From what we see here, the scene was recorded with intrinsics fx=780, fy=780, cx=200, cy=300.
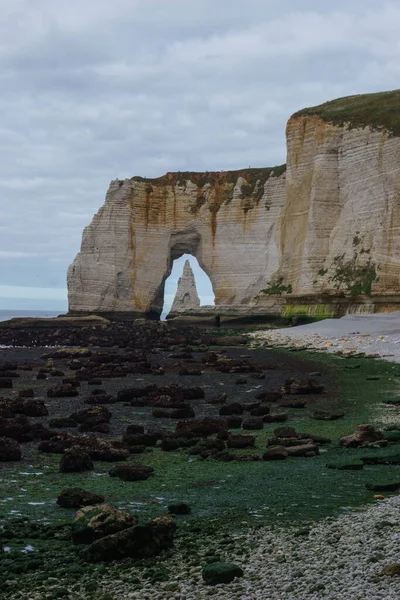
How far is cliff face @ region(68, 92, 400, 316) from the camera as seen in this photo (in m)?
44.3

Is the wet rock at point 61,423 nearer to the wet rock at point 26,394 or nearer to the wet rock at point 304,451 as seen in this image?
the wet rock at point 304,451

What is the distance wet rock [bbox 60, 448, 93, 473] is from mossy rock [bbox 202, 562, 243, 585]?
158 inches

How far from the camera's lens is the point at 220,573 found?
5.36 m

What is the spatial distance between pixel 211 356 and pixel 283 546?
20834 millimetres

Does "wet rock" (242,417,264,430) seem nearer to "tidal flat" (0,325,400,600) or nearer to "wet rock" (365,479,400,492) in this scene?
"tidal flat" (0,325,400,600)

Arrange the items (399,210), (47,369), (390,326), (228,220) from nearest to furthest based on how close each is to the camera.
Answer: (47,369), (390,326), (399,210), (228,220)

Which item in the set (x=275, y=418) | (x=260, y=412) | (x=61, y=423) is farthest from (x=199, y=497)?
(x=260, y=412)

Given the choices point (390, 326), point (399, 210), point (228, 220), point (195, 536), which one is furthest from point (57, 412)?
point (228, 220)

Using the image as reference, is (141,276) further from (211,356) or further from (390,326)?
(211,356)

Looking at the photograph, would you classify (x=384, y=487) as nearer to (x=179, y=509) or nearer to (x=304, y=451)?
(x=179, y=509)

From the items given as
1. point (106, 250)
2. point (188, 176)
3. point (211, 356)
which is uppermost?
point (188, 176)

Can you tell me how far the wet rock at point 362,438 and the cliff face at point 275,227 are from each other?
30440mm

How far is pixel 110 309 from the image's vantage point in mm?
67312

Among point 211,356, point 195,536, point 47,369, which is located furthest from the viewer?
point 211,356
